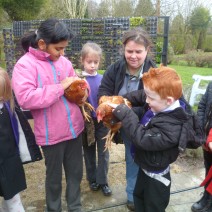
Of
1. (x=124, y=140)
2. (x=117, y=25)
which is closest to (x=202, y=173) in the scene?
(x=124, y=140)

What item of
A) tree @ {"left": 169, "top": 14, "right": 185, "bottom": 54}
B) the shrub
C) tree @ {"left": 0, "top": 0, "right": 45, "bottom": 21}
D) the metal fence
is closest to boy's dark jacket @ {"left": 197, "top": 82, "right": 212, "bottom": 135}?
the metal fence

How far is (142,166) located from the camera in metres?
1.93

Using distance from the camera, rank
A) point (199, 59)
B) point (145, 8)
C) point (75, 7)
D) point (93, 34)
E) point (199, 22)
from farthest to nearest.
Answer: point (199, 22), point (145, 8), point (75, 7), point (199, 59), point (93, 34)

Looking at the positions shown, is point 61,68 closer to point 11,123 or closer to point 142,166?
point 11,123

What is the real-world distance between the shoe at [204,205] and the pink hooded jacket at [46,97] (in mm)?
1429

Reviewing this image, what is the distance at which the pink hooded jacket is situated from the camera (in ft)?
6.27

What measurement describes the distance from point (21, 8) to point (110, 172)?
10484mm

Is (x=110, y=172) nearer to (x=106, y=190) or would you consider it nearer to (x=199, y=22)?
(x=106, y=190)

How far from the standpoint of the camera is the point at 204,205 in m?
2.60

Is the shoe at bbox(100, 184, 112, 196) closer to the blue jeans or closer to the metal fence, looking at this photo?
the blue jeans

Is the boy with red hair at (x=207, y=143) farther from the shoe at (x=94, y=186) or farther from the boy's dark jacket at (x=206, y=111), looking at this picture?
the shoe at (x=94, y=186)

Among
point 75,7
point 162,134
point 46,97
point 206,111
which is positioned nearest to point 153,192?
point 162,134

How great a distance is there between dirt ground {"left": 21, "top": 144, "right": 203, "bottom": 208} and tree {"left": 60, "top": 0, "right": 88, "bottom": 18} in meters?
20.0

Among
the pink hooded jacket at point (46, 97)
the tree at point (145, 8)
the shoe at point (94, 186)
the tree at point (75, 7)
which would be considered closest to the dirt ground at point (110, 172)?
the shoe at point (94, 186)
